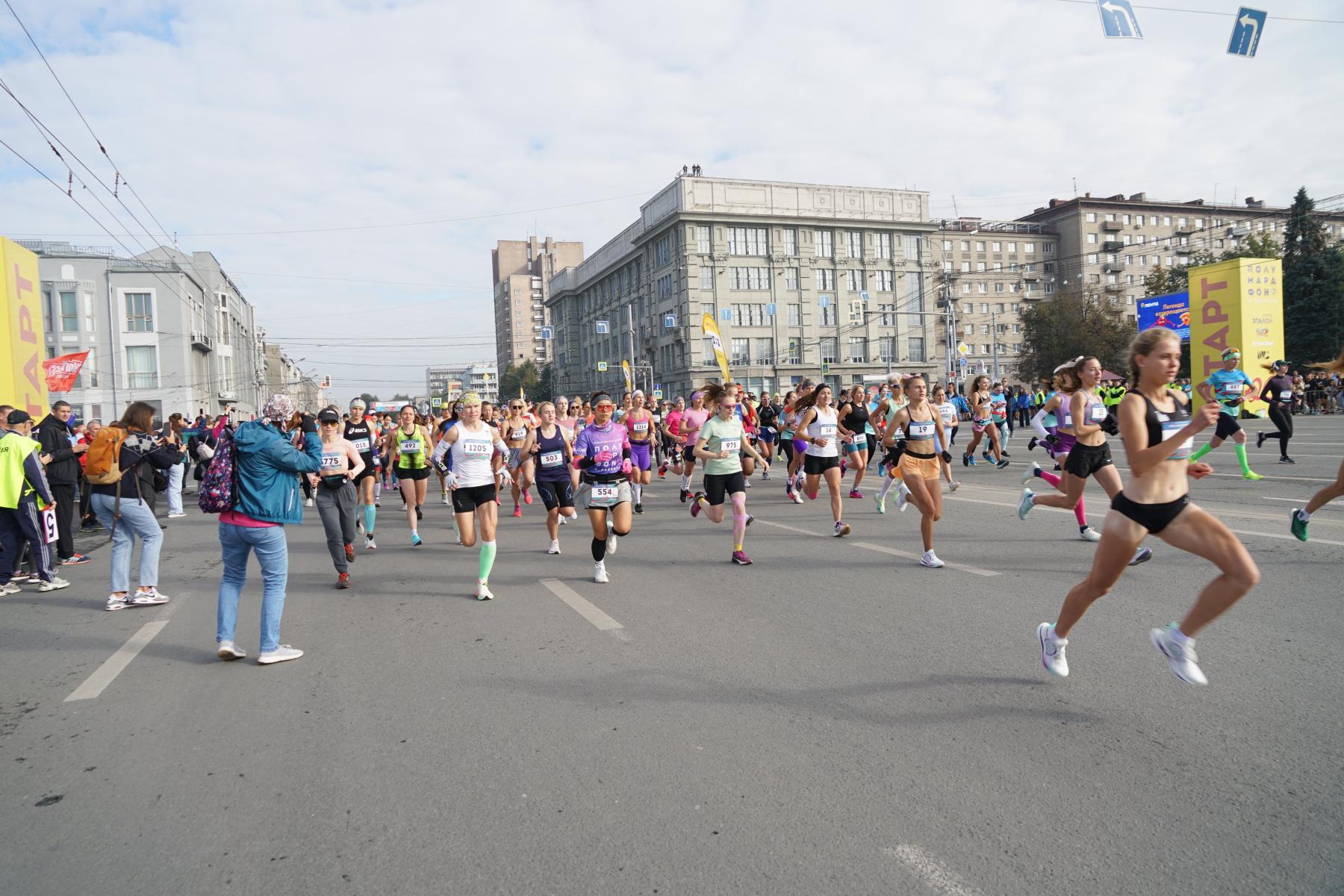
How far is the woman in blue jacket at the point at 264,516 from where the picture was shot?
220 inches

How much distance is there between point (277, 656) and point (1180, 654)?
5494mm

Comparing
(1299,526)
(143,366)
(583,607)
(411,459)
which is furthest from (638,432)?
(143,366)

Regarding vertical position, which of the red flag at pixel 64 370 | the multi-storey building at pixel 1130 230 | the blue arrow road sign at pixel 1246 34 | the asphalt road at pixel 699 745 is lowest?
the asphalt road at pixel 699 745

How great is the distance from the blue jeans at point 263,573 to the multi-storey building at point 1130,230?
3912 inches

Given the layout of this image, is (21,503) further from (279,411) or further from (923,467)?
(923,467)

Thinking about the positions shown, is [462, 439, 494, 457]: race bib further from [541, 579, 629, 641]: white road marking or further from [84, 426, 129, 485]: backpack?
[84, 426, 129, 485]: backpack

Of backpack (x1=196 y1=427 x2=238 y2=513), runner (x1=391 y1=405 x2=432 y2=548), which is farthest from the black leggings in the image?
backpack (x1=196 y1=427 x2=238 y2=513)

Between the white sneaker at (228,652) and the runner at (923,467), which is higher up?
the runner at (923,467)

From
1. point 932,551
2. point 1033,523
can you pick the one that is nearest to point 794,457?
point 1033,523

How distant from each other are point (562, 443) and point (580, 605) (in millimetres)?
3819

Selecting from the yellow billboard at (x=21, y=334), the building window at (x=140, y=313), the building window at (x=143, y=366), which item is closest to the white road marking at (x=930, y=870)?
the yellow billboard at (x=21, y=334)

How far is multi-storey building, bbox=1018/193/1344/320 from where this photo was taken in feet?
313

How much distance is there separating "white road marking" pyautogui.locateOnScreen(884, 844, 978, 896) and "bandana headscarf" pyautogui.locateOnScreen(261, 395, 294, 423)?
4748mm

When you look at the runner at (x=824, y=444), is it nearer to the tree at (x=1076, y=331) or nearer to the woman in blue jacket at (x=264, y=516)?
the woman in blue jacket at (x=264, y=516)
